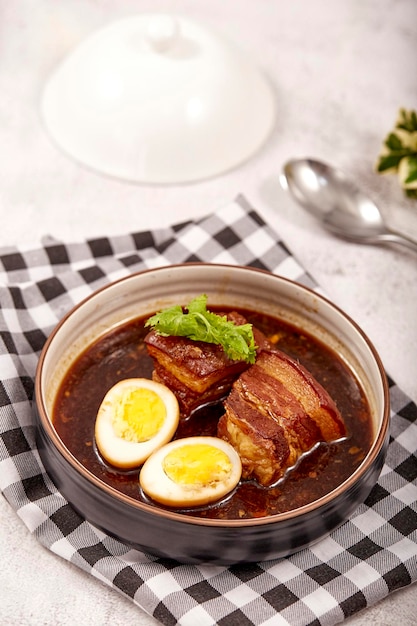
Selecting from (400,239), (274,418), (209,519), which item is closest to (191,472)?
(209,519)

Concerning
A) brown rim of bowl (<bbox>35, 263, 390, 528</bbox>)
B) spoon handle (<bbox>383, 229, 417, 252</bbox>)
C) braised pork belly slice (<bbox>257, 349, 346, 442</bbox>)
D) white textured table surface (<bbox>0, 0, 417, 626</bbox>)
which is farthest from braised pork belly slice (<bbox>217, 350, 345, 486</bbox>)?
spoon handle (<bbox>383, 229, 417, 252</bbox>)

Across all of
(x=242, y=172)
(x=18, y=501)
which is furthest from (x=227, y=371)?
(x=242, y=172)

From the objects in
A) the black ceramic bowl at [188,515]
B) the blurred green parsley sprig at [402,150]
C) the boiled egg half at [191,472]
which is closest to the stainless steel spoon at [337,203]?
the blurred green parsley sprig at [402,150]

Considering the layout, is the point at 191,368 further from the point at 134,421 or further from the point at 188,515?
the point at 188,515

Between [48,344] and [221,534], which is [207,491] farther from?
[48,344]

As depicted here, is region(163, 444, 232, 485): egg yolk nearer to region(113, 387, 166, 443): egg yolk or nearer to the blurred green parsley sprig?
region(113, 387, 166, 443): egg yolk

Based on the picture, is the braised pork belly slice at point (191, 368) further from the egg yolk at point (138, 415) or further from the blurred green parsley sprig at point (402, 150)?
the blurred green parsley sprig at point (402, 150)
